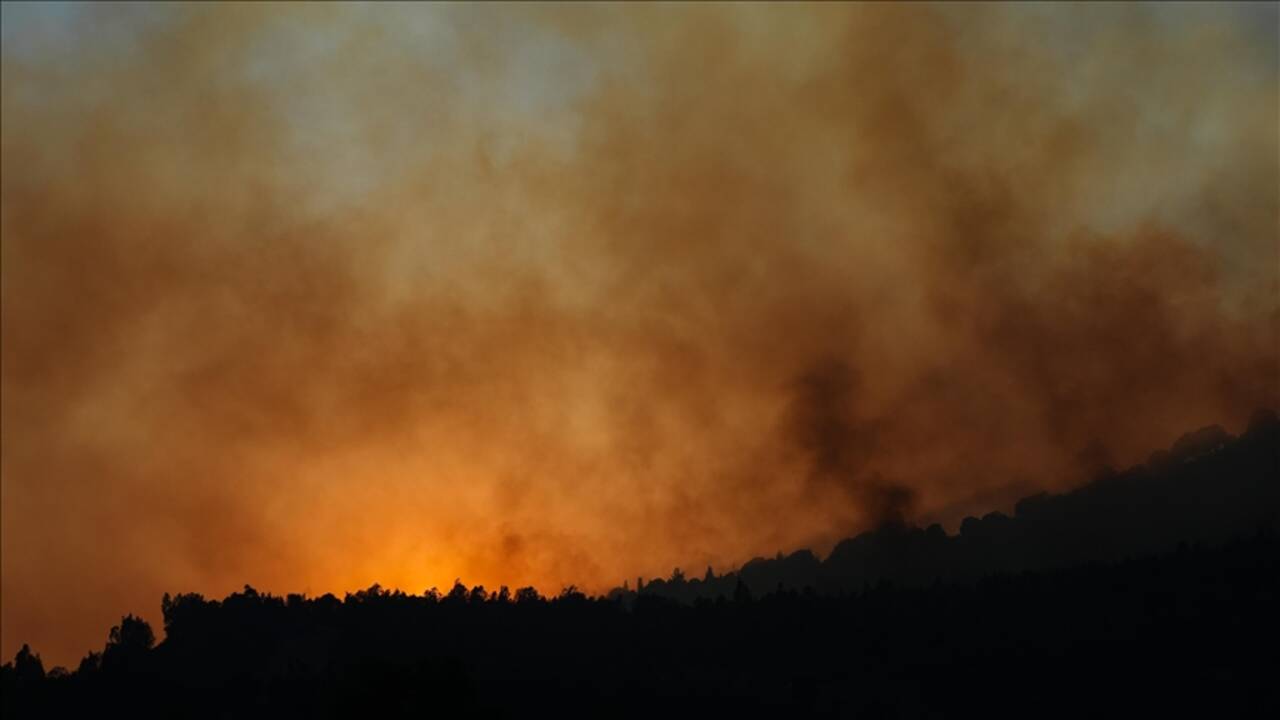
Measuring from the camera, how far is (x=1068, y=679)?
19600 centimetres

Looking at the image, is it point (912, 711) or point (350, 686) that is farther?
point (912, 711)

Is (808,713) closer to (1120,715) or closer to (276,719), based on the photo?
(1120,715)

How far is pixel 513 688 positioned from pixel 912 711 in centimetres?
6249

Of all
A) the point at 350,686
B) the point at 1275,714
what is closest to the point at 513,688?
the point at 350,686

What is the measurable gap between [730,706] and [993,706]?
139 ft

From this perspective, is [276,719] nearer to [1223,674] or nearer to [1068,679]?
[1068,679]

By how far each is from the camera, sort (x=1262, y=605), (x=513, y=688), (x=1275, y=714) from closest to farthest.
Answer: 1. (x=1275, y=714)
2. (x=513, y=688)
3. (x=1262, y=605)

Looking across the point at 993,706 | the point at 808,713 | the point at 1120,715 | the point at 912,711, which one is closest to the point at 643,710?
the point at 808,713

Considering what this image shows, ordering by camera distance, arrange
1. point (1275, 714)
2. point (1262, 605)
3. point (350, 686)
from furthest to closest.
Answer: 1. point (1262, 605)
2. point (1275, 714)
3. point (350, 686)

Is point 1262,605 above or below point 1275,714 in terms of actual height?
above

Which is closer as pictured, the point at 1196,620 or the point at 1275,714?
the point at 1275,714

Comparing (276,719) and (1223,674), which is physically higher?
(276,719)

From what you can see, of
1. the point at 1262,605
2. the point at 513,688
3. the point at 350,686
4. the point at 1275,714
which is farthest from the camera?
the point at 1262,605

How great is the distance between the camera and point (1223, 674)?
616 feet
